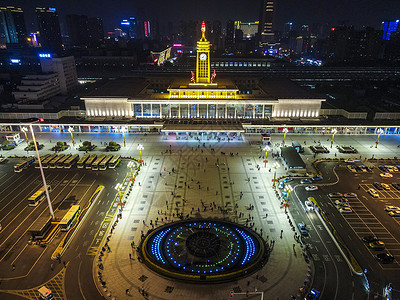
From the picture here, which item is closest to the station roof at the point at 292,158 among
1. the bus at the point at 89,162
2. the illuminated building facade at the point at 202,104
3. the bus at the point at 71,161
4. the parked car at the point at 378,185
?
the parked car at the point at 378,185

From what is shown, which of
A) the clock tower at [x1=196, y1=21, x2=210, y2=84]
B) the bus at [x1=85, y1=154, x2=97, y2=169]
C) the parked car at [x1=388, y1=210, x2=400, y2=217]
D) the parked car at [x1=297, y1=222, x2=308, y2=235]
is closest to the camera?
the parked car at [x1=297, y1=222, x2=308, y2=235]

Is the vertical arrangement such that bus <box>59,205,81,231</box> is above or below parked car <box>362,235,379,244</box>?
above

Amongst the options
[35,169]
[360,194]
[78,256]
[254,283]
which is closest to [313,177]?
[360,194]

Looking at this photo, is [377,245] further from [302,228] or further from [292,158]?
[292,158]

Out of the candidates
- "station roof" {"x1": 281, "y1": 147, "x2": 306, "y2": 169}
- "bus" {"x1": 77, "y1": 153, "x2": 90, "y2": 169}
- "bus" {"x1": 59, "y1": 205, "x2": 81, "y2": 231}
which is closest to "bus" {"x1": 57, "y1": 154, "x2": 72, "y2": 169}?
"bus" {"x1": 77, "y1": 153, "x2": 90, "y2": 169}

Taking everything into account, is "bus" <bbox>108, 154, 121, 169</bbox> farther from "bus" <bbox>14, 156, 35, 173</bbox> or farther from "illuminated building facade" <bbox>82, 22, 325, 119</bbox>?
"illuminated building facade" <bbox>82, 22, 325, 119</bbox>

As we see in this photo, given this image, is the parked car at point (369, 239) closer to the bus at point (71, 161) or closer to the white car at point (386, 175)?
the white car at point (386, 175)
